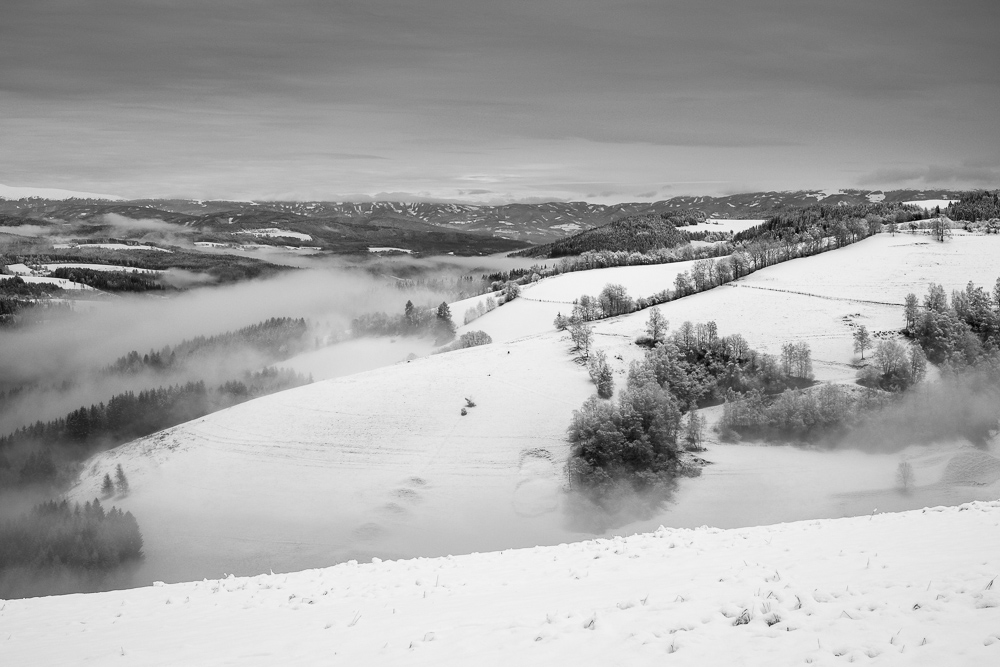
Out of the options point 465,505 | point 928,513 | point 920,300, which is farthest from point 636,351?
point 928,513

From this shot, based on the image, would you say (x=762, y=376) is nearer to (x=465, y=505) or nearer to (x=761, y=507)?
(x=761, y=507)

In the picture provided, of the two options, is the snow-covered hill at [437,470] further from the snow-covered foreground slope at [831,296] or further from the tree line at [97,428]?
the tree line at [97,428]

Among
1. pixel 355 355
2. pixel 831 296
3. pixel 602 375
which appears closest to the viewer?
pixel 602 375

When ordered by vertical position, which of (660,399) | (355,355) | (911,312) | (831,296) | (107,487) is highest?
(831,296)

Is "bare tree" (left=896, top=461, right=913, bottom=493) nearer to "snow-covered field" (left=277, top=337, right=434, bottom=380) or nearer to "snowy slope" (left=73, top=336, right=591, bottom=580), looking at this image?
"snowy slope" (left=73, top=336, right=591, bottom=580)

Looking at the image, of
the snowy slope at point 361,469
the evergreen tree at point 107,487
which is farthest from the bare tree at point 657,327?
the evergreen tree at point 107,487

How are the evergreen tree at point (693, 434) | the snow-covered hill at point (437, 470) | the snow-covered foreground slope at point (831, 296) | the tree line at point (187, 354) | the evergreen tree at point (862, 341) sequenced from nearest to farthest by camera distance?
the snow-covered hill at point (437, 470) → the evergreen tree at point (693, 434) → the evergreen tree at point (862, 341) → the snow-covered foreground slope at point (831, 296) → the tree line at point (187, 354)

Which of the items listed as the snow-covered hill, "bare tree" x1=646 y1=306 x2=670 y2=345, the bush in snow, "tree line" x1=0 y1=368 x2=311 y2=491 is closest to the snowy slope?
the snow-covered hill

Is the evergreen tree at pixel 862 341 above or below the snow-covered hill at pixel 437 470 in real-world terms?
above

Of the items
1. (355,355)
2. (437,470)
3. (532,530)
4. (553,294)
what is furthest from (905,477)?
(355,355)

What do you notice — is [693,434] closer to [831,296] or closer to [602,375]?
[602,375]
